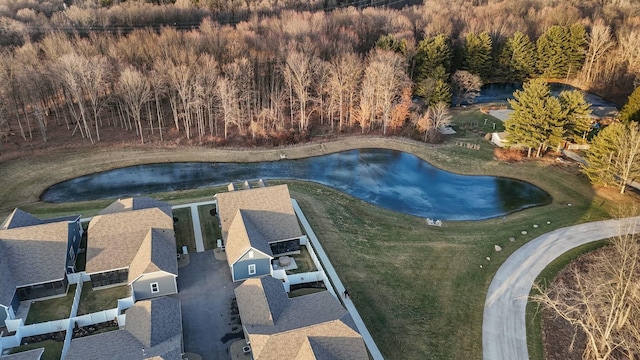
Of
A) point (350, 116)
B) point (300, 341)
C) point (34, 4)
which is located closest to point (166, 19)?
point (34, 4)

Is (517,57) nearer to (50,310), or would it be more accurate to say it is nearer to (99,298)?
(99,298)

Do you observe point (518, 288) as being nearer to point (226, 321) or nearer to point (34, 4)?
point (226, 321)

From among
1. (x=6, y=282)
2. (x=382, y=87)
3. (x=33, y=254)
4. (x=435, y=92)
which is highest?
(x=382, y=87)

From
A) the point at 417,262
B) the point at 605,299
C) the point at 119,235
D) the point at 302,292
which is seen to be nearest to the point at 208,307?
the point at 302,292

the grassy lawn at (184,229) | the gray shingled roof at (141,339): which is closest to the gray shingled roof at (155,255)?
the grassy lawn at (184,229)

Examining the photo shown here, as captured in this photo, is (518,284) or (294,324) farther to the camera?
(518,284)

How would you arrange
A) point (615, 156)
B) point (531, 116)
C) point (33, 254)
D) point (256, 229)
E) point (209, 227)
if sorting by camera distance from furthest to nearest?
point (531, 116) < point (615, 156) < point (209, 227) < point (256, 229) < point (33, 254)

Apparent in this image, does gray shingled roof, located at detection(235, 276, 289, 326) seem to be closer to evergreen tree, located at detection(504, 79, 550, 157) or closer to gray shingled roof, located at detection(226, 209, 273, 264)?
gray shingled roof, located at detection(226, 209, 273, 264)
